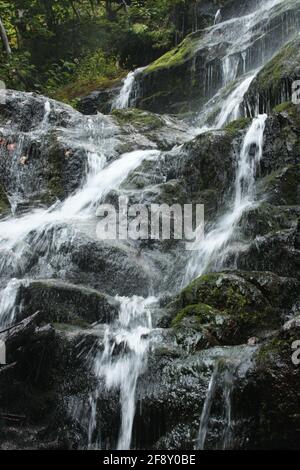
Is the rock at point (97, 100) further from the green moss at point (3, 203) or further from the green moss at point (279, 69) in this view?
the green moss at point (3, 203)

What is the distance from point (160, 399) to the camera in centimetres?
481

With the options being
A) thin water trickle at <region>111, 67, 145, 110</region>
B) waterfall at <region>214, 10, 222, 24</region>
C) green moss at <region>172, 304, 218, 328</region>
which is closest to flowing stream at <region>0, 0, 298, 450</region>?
green moss at <region>172, 304, 218, 328</region>

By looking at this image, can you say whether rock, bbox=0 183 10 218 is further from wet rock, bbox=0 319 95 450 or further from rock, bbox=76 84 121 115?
rock, bbox=76 84 121 115

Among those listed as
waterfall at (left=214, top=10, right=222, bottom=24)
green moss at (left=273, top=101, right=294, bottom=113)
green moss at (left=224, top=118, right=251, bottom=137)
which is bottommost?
green moss at (left=224, top=118, right=251, bottom=137)

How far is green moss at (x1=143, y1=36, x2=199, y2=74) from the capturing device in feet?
48.4

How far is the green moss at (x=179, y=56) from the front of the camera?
14.8 metres

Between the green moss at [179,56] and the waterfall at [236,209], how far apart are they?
266 inches

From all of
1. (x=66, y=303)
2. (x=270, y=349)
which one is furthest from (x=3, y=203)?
(x=270, y=349)

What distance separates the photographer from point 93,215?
340 inches

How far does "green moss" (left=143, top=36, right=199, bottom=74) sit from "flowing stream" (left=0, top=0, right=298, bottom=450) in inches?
55.2

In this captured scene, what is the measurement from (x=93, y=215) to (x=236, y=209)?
88.3 inches

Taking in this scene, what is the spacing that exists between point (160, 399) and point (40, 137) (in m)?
7.19

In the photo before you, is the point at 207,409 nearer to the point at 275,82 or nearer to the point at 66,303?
the point at 66,303

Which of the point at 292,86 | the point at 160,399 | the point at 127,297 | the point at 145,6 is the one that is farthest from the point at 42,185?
the point at 145,6
